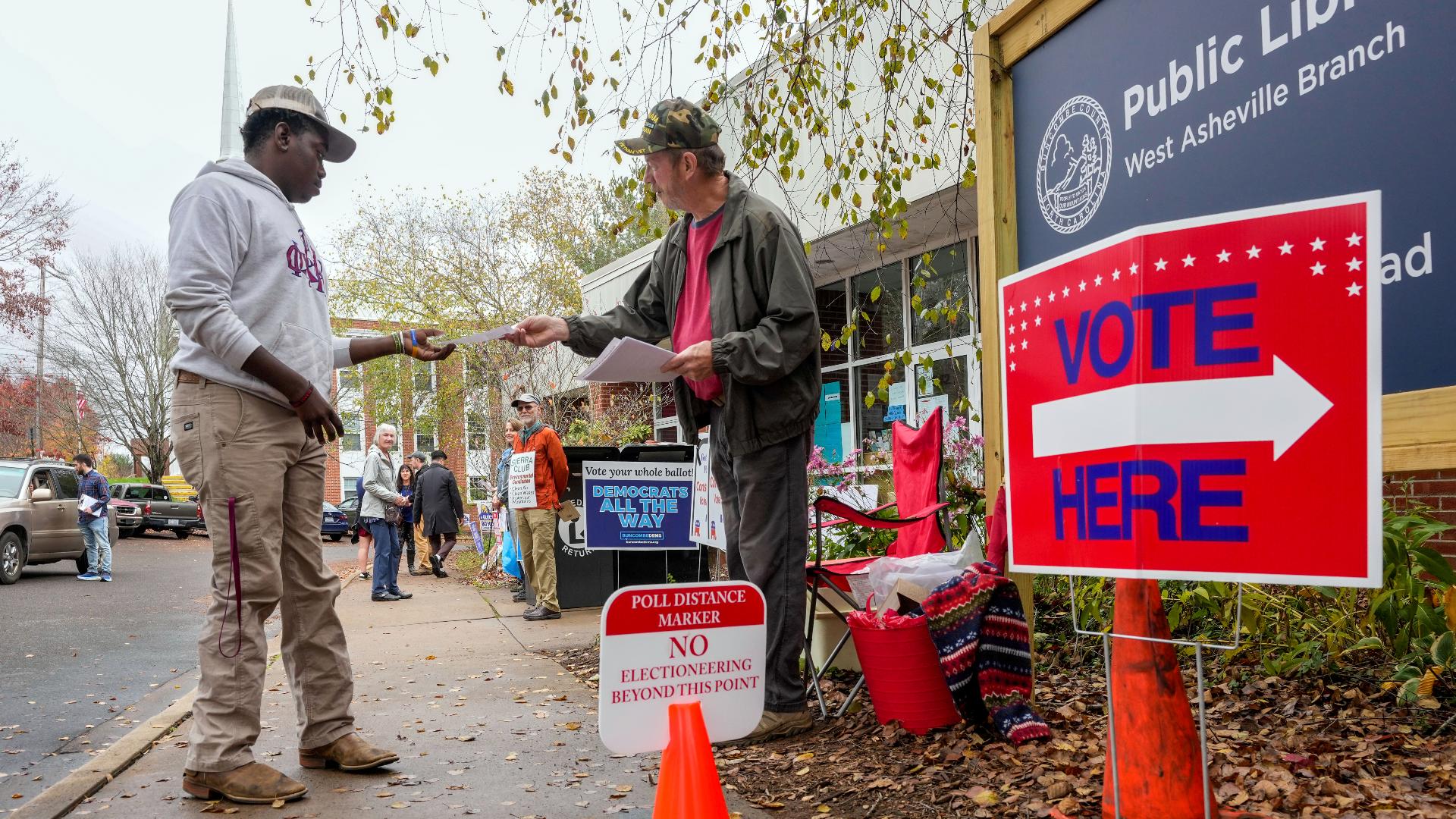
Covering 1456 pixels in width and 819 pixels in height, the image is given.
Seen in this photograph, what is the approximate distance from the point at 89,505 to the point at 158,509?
15831 mm

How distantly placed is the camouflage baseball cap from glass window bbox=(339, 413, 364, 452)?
30766 millimetres

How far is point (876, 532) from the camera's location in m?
5.87

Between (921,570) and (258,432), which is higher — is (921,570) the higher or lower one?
the lower one

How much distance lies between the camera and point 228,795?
10.2ft

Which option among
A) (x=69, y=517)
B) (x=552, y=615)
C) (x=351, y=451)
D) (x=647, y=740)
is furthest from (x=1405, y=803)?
(x=351, y=451)

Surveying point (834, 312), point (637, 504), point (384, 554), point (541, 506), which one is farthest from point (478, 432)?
point (637, 504)

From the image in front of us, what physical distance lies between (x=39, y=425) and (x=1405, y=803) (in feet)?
151

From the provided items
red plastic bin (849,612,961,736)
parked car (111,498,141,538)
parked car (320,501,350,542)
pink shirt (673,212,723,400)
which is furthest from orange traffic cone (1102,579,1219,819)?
parked car (320,501,350,542)

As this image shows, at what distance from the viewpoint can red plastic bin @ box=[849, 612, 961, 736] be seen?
363 centimetres

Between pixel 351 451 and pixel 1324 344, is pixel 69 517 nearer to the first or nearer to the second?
pixel 1324 344

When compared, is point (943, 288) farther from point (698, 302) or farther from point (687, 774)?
point (687, 774)

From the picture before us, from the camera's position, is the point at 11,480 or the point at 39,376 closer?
the point at 11,480

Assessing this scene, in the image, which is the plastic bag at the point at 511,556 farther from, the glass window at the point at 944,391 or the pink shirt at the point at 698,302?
the pink shirt at the point at 698,302

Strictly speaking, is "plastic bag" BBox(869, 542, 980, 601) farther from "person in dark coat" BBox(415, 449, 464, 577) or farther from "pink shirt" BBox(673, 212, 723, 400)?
"person in dark coat" BBox(415, 449, 464, 577)
